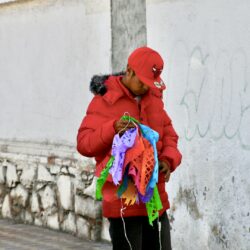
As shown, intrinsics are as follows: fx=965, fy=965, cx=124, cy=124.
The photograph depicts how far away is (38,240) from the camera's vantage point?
370 inches

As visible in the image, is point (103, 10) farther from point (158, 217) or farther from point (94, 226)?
point (158, 217)

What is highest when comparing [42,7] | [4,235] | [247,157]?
[42,7]

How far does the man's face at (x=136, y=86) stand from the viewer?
547cm

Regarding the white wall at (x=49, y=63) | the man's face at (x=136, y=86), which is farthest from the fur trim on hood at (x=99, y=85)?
the white wall at (x=49, y=63)

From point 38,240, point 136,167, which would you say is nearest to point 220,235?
point 136,167

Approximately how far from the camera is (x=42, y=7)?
398 inches

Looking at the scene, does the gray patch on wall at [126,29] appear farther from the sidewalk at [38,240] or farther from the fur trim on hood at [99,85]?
the sidewalk at [38,240]

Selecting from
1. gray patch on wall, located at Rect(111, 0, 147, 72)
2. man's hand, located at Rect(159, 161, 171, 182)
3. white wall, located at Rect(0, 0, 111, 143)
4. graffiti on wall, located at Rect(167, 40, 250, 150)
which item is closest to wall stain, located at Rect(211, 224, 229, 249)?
graffiti on wall, located at Rect(167, 40, 250, 150)

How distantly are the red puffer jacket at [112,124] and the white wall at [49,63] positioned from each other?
3.27 meters

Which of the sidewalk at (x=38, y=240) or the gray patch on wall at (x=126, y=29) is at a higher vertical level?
the gray patch on wall at (x=126, y=29)

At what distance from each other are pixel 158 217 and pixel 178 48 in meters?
2.56

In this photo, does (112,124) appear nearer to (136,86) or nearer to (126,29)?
(136,86)

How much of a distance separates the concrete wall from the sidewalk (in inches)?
49.8

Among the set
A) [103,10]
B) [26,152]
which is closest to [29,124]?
[26,152]
